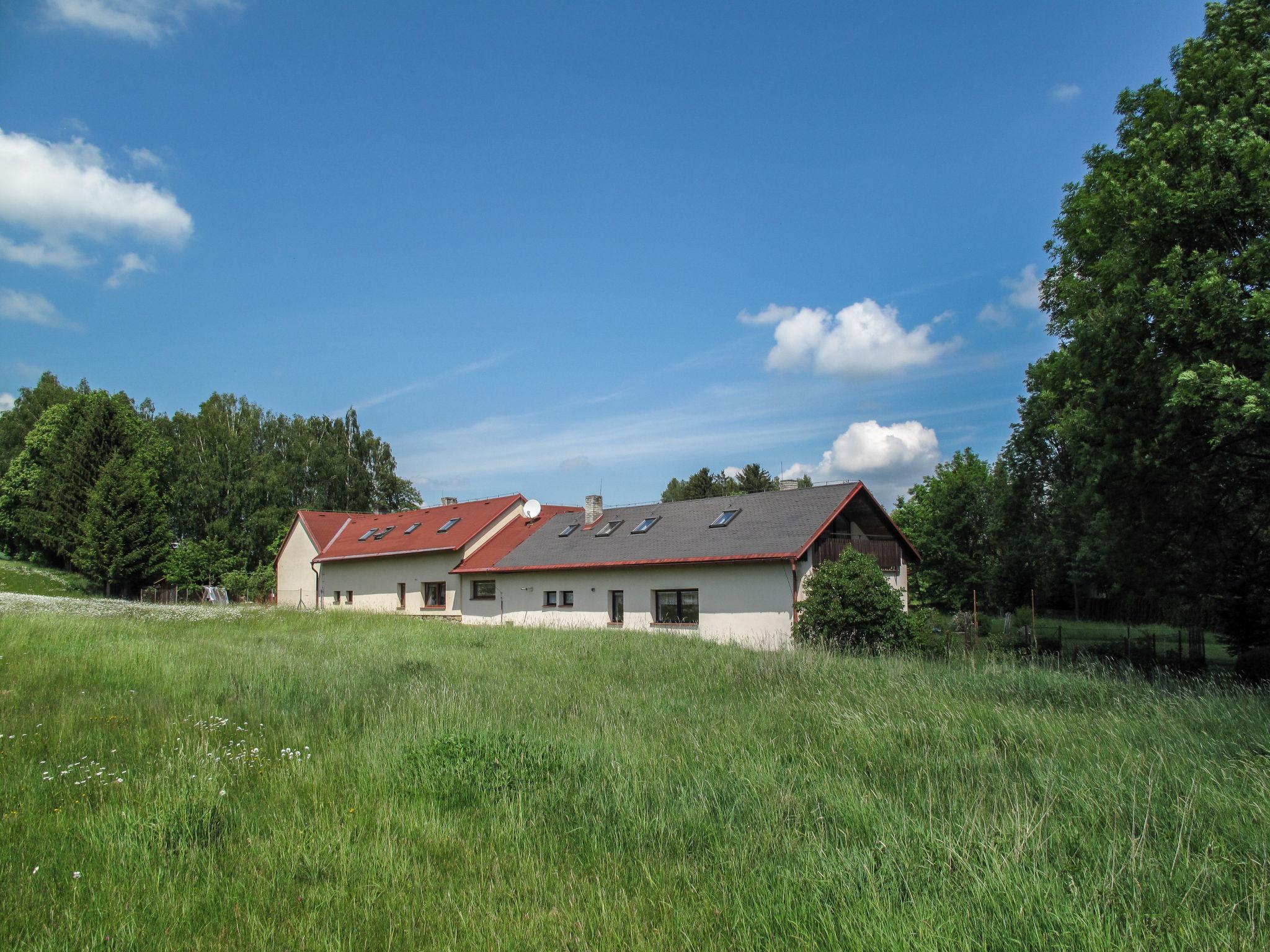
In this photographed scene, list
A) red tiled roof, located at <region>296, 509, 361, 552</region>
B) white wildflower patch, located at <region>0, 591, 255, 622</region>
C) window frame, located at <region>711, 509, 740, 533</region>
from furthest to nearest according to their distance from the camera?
red tiled roof, located at <region>296, 509, 361, 552</region>
window frame, located at <region>711, 509, 740, 533</region>
white wildflower patch, located at <region>0, 591, 255, 622</region>

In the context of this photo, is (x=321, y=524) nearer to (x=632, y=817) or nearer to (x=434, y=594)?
(x=434, y=594)

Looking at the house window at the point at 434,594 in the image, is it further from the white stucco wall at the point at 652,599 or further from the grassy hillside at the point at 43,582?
the grassy hillside at the point at 43,582

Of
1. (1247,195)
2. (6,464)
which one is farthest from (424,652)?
(6,464)

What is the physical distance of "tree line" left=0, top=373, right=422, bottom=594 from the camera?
42844 millimetres

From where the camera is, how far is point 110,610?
76.6 ft

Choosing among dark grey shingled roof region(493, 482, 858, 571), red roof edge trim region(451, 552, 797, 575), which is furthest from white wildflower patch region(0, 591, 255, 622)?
dark grey shingled roof region(493, 482, 858, 571)

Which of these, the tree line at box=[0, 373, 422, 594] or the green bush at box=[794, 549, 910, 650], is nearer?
the green bush at box=[794, 549, 910, 650]

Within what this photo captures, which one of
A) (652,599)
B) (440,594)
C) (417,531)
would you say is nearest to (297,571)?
(417,531)

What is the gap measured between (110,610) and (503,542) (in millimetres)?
15340

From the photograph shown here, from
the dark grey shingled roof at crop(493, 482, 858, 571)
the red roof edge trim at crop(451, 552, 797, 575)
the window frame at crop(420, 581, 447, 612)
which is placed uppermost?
the dark grey shingled roof at crop(493, 482, 858, 571)

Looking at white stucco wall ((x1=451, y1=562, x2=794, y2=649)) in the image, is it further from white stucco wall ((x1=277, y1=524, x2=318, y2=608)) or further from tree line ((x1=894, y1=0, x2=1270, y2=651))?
white stucco wall ((x1=277, y1=524, x2=318, y2=608))

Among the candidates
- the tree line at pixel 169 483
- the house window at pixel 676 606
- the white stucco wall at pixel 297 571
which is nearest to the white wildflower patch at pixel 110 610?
the white stucco wall at pixel 297 571

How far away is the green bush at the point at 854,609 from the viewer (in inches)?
783

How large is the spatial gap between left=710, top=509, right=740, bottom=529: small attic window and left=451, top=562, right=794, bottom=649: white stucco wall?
7.27 ft
